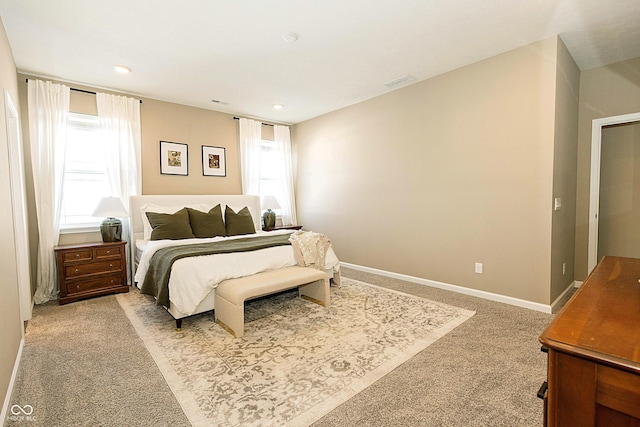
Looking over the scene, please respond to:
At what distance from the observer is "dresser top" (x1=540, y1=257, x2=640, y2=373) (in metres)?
0.76

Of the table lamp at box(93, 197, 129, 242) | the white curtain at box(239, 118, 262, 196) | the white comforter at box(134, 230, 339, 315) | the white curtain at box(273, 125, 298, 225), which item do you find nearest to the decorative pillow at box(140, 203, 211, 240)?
the table lamp at box(93, 197, 129, 242)

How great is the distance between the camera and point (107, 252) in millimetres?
3820

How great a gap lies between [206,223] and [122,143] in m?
1.58

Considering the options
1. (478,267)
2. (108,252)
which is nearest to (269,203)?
(108,252)

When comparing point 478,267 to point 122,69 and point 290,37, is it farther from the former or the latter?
point 122,69

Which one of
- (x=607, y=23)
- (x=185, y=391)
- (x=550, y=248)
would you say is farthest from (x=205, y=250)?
(x=607, y=23)

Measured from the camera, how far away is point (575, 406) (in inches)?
30.0

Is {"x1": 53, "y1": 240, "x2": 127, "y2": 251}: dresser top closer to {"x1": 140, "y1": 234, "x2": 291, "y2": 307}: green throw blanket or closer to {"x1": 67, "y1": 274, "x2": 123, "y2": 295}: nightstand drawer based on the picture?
{"x1": 67, "y1": 274, "x2": 123, "y2": 295}: nightstand drawer

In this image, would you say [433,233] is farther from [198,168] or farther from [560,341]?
[198,168]

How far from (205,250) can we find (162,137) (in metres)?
2.44

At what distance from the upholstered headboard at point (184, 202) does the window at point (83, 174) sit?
40cm

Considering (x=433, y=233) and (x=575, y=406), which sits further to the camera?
(x=433, y=233)

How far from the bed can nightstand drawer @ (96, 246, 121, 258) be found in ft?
0.75

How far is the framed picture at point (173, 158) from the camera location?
183 inches
